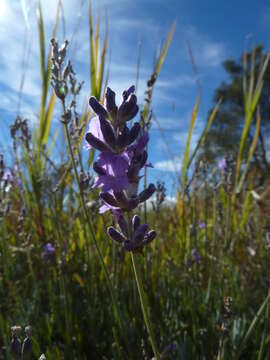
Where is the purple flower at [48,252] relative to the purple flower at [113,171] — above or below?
below

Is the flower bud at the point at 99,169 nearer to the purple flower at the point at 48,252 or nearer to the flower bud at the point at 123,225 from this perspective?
the flower bud at the point at 123,225

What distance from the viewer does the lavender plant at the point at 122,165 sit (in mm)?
891

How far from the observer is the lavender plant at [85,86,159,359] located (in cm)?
89

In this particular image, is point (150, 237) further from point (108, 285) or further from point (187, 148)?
point (187, 148)

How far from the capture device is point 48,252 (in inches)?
93.5

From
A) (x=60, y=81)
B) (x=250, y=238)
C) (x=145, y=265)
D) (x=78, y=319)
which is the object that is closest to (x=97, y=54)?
(x=60, y=81)

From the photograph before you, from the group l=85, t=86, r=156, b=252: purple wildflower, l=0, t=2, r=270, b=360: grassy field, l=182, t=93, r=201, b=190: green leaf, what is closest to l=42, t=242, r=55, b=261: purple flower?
l=0, t=2, r=270, b=360: grassy field

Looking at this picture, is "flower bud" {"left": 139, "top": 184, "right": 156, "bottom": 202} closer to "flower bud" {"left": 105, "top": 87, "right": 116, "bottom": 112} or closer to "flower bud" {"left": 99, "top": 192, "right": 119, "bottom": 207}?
"flower bud" {"left": 99, "top": 192, "right": 119, "bottom": 207}

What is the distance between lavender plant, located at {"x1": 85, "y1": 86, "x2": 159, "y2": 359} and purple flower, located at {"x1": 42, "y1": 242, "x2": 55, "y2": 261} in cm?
148

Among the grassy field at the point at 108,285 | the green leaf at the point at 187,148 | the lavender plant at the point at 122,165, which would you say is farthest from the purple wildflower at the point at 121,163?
the green leaf at the point at 187,148

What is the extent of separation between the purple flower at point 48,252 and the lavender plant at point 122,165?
1480mm

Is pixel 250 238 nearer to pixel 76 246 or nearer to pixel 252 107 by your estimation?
pixel 252 107

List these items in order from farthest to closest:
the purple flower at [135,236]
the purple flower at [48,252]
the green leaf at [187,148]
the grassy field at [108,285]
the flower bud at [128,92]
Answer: the purple flower at [48,252]
the green leaf at [187,148]
the grassy field at [108,285]
the flower bud at [128,92]
the purple flower at [135,236]

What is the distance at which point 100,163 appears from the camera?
0.93 metres
